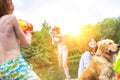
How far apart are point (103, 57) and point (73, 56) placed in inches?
271

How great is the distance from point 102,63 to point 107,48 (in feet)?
0.82

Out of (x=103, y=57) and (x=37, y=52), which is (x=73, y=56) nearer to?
(x=37, y=52)

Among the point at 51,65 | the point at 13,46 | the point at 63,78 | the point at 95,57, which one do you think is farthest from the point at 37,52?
the point at 13,46

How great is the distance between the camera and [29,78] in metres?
2.46

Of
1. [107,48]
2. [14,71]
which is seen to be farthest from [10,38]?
[107,48]

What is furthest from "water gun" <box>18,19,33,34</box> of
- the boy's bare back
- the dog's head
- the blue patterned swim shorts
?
the dog's head

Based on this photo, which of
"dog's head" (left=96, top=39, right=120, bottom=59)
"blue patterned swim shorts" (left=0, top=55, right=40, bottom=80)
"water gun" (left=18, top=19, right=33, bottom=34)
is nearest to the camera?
"blue patterned swim shorts" (left=0, top=55, right=40, bottom=80)

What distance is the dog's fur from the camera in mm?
6383

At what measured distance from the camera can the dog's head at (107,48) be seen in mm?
6375

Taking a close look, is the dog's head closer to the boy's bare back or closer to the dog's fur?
the dog's fur

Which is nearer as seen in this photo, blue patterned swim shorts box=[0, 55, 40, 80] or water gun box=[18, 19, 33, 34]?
blue patterned swim shorts box=[0, 55, 40, 80]

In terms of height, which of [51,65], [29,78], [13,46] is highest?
[13,46]

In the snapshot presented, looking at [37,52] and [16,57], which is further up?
[16,57]

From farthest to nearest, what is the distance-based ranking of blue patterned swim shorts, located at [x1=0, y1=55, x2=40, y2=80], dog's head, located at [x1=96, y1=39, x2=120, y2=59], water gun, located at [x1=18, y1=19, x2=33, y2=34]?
dog's head, located at [x1=96, y1=39, x2=120, y2=59] < water gun, located at [x1=18, y1=19, x2=33, y2=34] < blue patterned swim shorts, located at [x1=0, y1=55, x2=40, y2=80]
